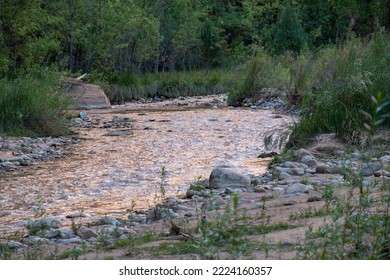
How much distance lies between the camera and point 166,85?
30.6 metres

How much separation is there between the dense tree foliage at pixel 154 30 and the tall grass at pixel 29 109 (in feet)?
14.4

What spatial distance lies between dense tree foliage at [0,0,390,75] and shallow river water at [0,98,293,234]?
398 cm

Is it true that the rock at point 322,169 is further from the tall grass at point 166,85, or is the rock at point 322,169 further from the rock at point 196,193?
the tall grass at point 166,85

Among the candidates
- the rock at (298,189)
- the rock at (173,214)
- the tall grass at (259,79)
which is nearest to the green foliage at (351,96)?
the rock at (298,189)

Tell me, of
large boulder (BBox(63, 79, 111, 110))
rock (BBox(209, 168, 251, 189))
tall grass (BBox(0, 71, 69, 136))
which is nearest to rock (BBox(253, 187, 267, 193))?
rock (BBox(209, 168, 251, 189))

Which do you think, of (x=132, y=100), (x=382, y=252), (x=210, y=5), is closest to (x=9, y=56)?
(x=132, y=100)

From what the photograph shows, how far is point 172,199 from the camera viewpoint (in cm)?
802

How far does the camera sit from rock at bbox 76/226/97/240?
631 cm

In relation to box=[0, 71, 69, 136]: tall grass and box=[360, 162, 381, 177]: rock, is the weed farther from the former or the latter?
box=[0, 71, 69, 136]: tall grass

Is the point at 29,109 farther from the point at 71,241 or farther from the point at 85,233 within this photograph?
the point at 71,241

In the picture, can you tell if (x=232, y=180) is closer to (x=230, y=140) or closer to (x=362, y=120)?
(x=362, y=120)

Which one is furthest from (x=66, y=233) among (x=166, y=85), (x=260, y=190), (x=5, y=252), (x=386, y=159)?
(x=166, y=85)

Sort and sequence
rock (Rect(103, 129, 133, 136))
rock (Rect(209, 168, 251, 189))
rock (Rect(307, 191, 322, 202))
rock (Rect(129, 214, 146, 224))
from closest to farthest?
rock (Rect(307, 191, 322, 202)) → rock (Rect(129, 214, 146, 224)) → rock (Rect(209, 168, 251, 189)) → rock (Rect(103, 129, 133, 136))

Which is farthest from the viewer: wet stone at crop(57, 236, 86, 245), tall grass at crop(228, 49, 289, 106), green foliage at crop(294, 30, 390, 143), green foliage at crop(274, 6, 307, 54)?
green foliage at crop(274, 6, 307, 54)
